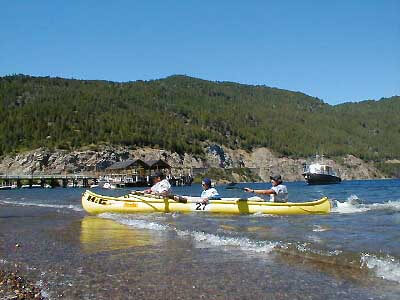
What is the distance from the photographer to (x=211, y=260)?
426 inches

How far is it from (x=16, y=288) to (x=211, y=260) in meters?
4.17

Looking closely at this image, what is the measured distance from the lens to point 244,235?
49.0 feet

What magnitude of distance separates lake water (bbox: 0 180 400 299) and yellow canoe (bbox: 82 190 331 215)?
11.1 feet

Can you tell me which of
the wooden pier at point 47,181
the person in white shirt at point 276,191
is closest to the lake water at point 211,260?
the person in white shirt at point 276,191

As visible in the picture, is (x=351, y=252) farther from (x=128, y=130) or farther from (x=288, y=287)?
(x=128, y=130)

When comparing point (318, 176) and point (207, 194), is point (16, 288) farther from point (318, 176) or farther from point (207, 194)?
point (318, 176)

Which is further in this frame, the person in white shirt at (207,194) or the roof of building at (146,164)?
the roof of building at (146,164)

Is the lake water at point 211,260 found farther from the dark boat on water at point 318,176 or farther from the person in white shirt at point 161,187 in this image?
the dark boat on water at point 318,176

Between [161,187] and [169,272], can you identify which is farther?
[161,187]

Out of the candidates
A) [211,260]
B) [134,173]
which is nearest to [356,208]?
[211,260]

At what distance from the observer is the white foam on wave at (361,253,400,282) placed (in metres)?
9.02

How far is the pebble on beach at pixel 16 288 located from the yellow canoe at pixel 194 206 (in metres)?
13.7

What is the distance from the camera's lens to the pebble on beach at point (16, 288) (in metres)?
7.79

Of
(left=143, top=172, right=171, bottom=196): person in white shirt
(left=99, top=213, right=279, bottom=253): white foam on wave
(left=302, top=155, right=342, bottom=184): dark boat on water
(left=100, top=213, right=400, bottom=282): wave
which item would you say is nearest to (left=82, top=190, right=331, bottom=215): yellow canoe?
(left=143, top=172, right=171, bottom=196): person in white shirt
